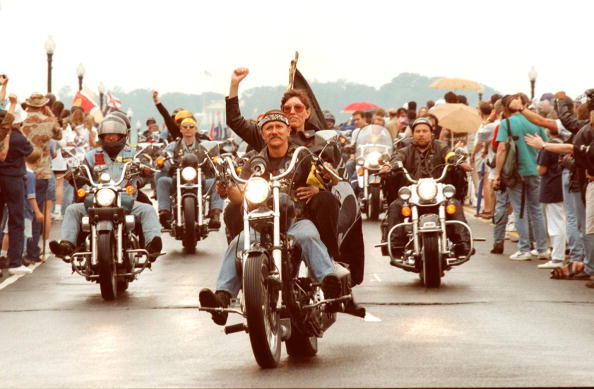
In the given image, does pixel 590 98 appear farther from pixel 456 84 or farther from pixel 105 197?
pixel 456 84

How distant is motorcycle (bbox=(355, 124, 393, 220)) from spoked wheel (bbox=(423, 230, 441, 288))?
401 inches

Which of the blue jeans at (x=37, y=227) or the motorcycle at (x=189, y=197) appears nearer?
the blue jeans at (x=37, y=227)

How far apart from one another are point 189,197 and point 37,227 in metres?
→ 2.36

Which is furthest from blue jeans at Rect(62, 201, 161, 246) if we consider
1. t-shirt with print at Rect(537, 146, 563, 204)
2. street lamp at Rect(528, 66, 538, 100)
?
street lamp at Rect(528, 66, 538, 100)

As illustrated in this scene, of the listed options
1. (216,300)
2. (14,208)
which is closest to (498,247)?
(14,208)

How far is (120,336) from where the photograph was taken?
11.5 m

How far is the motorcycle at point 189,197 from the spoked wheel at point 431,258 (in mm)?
5462

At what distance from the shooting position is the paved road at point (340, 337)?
9094 millimetres

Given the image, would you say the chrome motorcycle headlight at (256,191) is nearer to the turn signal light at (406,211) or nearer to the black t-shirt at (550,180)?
the turn signal light at (406,211)

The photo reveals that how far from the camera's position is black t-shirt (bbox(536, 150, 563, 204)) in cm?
1755

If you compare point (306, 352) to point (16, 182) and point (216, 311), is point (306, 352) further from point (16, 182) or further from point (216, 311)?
point (16, 182)

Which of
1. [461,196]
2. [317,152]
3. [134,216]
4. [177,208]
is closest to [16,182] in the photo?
[134,216]

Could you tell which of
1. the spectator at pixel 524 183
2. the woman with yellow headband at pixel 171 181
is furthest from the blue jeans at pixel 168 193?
the spectator at pixel 524 183

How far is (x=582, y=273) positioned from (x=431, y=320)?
455cm
